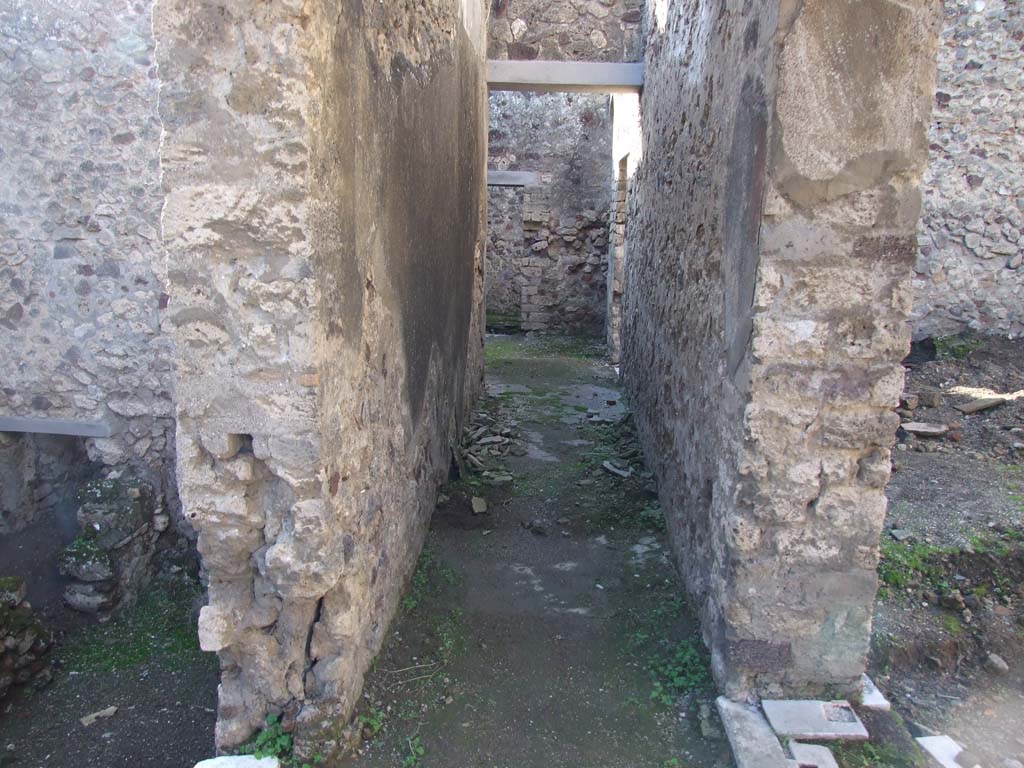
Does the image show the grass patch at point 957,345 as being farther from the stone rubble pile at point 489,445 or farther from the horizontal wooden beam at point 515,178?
the horizontal wooden beam at point 515,178

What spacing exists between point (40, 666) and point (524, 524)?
2.78m

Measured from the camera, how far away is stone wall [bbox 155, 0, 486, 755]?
6.59 ft

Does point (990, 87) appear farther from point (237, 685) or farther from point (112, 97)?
point (237, 685)

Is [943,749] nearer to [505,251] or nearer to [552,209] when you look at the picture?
[552,209]

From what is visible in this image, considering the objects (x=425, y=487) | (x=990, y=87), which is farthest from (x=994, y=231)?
(x=425, y=487)

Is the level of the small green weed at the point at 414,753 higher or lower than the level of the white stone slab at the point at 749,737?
lower

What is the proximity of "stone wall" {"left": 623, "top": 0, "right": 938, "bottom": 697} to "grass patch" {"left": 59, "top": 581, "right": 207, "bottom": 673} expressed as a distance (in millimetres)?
2858

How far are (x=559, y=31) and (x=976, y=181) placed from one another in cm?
437

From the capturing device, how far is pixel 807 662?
2.59m

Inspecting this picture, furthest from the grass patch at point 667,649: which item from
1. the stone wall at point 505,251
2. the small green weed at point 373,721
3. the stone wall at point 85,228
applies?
the stone wall at point 505,251

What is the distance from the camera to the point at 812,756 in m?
2.28

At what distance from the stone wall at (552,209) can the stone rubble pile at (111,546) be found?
826 cm

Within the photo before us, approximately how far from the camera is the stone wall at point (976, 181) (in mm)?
6395

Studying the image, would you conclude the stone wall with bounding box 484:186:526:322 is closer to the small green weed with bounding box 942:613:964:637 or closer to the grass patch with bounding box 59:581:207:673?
the grass patch with bounding box 59:581:207:673
